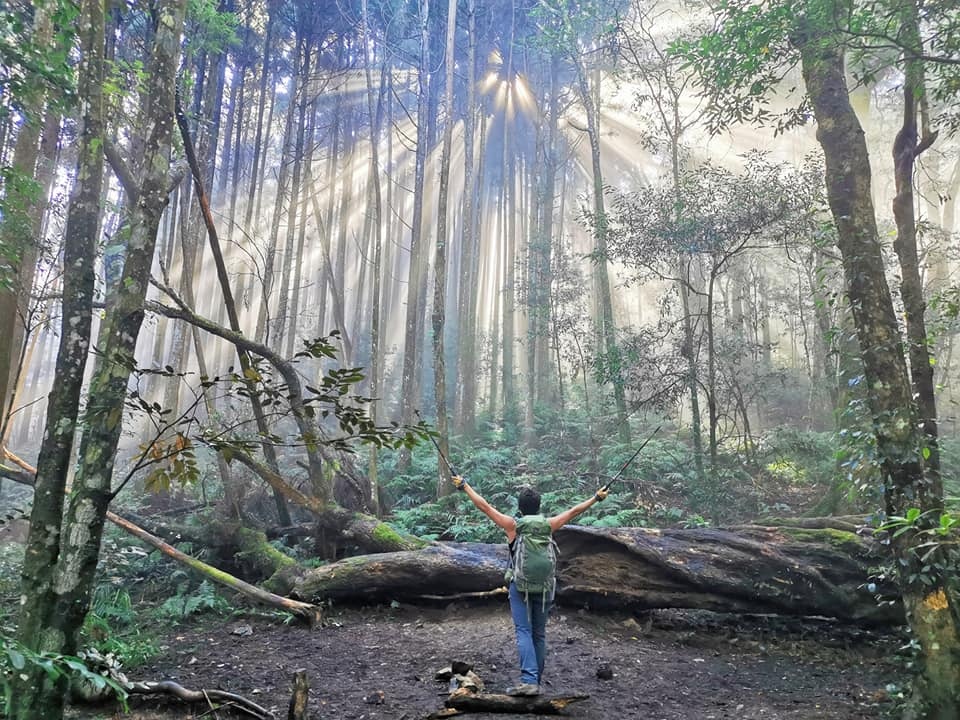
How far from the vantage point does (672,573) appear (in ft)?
21.6

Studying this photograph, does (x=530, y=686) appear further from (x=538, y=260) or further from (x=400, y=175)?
(x=400, y=175)

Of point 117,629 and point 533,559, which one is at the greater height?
point 533,559

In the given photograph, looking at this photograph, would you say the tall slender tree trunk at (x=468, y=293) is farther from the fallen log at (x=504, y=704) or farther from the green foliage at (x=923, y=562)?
the green foliage at (x=923, y=562)

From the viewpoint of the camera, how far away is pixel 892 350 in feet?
14.9

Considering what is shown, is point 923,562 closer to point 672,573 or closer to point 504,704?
point 672,573

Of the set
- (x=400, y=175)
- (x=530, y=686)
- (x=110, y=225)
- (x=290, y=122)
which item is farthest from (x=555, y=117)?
(x=530, y=686)

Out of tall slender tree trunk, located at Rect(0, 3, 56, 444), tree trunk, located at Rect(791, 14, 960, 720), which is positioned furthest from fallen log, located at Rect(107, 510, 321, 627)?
tree trunk, located at Rect(791, 14, 960, 720)

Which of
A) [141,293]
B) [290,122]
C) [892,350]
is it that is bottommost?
[892,350]


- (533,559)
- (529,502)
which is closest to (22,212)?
(529,502)

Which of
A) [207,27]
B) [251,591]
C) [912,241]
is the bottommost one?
[251,591]

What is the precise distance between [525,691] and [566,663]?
52.3 inches

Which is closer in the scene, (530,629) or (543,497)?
(530,629)

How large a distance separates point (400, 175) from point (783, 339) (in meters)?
23.4

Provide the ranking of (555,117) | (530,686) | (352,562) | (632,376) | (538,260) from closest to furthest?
(530,686) < (352,562) < (632,376) < (538,260) < (555,117)
